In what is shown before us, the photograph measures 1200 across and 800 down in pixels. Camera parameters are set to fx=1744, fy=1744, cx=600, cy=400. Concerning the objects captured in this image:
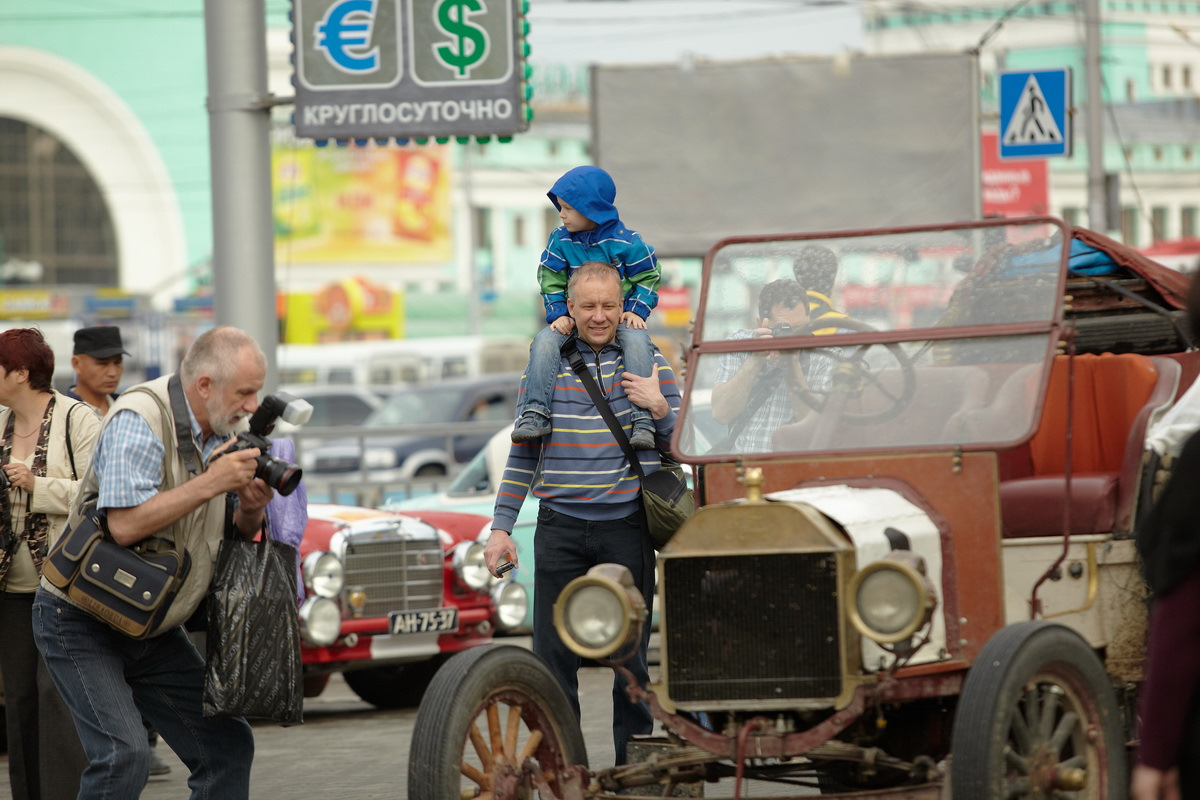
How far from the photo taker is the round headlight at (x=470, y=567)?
379 inches

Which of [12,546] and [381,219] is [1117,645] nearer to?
[12,546]

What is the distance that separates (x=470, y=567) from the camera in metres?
9.66

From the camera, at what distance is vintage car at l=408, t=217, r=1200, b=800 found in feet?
14.9

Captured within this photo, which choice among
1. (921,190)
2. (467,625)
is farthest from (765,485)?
(921,190)

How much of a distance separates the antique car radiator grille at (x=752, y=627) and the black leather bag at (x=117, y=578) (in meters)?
1.44

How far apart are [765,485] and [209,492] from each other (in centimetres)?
164

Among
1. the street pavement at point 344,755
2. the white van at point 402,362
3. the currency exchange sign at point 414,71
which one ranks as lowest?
the street pavement at point 344,755

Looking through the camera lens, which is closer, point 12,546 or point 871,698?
point 871,698

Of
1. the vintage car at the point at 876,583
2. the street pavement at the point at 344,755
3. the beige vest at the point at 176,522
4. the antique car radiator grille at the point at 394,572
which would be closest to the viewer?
the vintage car at the point at 876,583

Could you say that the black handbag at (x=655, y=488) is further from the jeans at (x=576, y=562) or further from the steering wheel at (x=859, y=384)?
the steering wheel at (x=859, y=384)

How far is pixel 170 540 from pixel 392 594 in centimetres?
438

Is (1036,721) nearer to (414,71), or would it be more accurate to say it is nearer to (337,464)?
(414,71)

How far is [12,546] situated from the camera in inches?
240

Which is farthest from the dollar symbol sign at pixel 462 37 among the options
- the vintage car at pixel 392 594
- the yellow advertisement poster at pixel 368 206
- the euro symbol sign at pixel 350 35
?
the yellow advertisement poster at pixel 368 206
